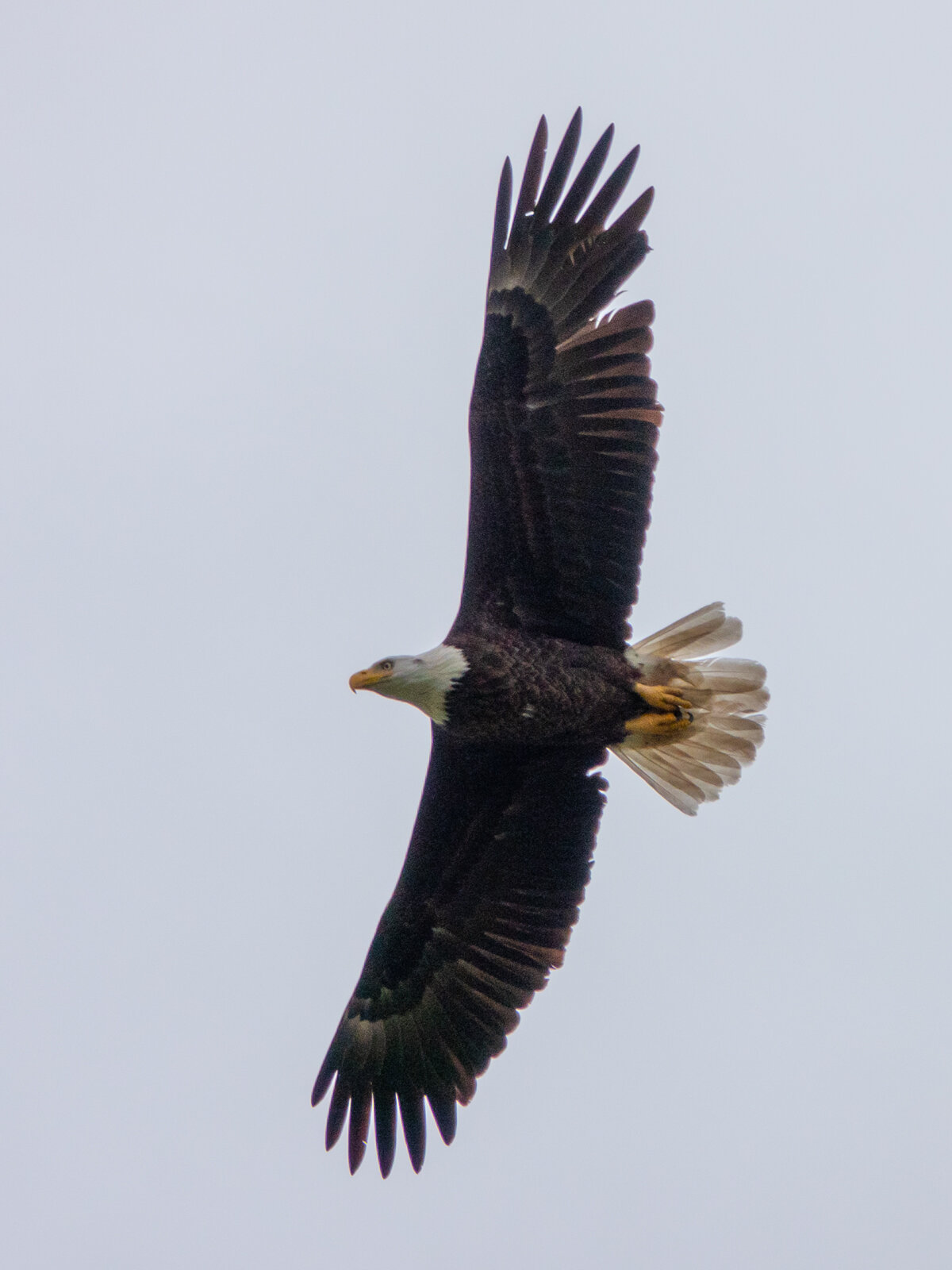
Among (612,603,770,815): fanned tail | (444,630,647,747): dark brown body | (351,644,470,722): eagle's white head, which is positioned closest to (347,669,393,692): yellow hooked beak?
(351,644,470,722): eagle's white head

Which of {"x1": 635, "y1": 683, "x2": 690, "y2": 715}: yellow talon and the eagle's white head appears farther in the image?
{"x1": 635, "y1": 683, "x2": 690, "y2": 715}: yellow talon

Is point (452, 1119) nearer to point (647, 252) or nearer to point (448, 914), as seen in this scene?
point (448, 914)

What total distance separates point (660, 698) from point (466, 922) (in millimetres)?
1334

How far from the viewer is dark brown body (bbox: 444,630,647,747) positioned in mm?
7082

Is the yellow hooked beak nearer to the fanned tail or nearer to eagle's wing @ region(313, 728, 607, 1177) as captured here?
eagle's wing @ region(313, 728, 607, 1177)

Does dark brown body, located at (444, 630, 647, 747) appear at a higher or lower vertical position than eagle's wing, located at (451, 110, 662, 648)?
lower

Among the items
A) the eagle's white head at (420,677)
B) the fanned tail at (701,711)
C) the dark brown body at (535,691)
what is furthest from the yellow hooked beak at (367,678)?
the fanned tail at (701,711)

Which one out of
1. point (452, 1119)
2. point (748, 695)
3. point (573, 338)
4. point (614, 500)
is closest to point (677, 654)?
point (748, 695)

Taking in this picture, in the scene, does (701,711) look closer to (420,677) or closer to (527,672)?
(527,672)

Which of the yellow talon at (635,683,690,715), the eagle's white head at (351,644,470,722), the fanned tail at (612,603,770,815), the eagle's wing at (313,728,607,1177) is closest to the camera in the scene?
the eagle's white head at (351,644,470,722)

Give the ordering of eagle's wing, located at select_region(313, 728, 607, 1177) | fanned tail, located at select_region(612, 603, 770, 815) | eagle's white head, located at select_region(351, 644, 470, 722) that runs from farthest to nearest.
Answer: fanned tail, located at select_region(612, 603, 770, 815) < eagle's wing, located at select_region(313, 728, 607, 1177) < eagle's white head, located at select_region(351, 644, 470, 722)

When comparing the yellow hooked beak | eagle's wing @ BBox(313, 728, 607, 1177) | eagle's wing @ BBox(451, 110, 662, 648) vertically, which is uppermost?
eagle's wing @ BBox(451, 110, 662, 648)

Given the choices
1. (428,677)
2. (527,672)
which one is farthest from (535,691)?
(428,677)

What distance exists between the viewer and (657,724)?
7402 millimetres
